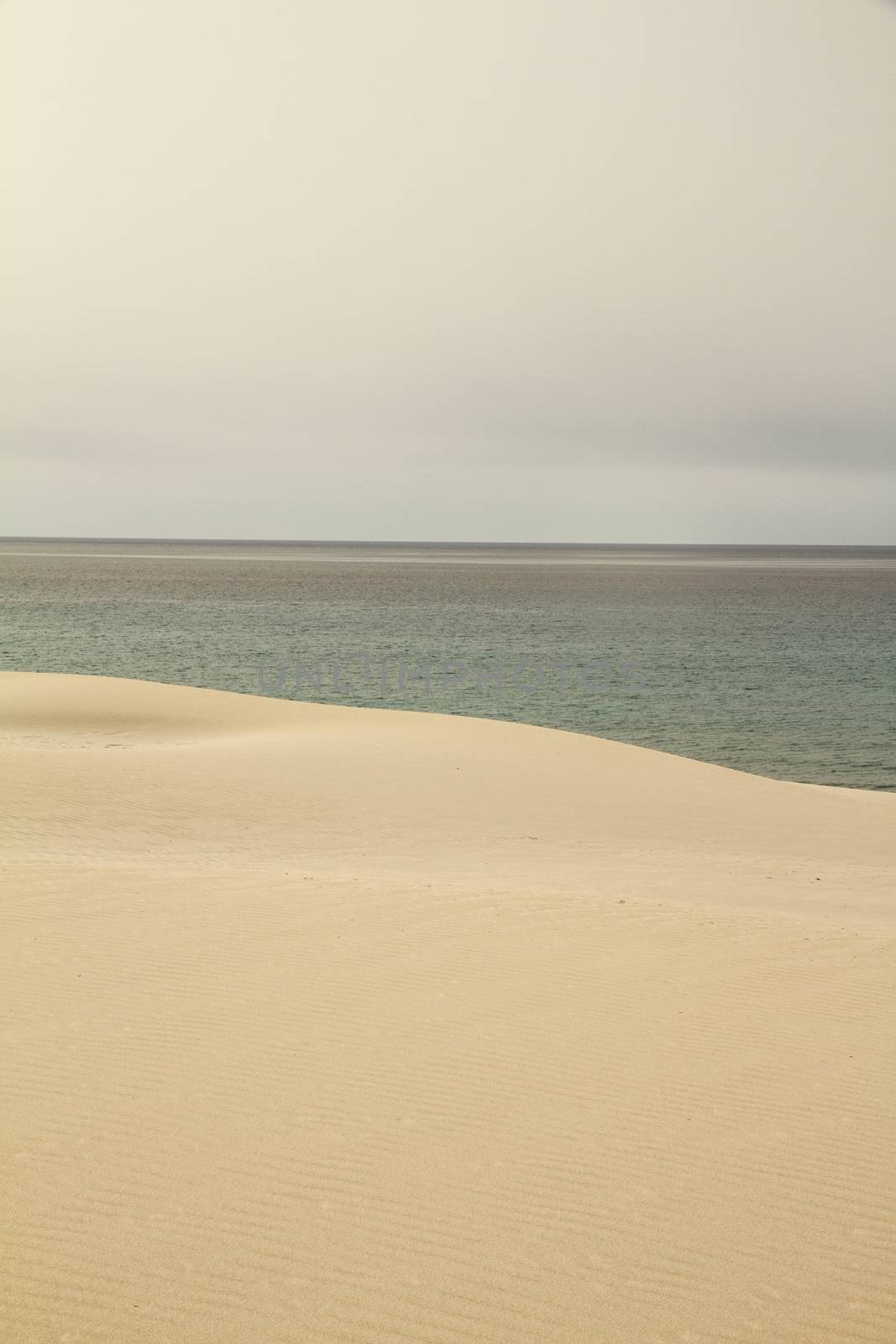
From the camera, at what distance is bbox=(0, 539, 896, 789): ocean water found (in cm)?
3081

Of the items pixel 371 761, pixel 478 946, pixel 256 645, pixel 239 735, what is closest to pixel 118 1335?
pixel 478 946

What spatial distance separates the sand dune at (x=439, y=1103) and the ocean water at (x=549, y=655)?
1700cm

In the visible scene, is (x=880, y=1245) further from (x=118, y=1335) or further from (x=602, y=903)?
(x=602, y=903)

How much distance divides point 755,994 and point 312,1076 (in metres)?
3.30

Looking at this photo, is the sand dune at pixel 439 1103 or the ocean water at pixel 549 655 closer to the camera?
the sand dune at pixel 439 1103

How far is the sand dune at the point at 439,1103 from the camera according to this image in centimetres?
413

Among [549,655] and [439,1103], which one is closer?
[439,1103]

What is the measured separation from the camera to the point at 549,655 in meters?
50.2

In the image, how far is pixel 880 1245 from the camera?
454 centimetres

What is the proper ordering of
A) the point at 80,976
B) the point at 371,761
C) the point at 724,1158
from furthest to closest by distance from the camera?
the point at 371,761, the point at 80,976, the point at 724,1158

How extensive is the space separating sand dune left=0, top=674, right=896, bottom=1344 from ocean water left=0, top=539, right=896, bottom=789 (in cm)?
1700

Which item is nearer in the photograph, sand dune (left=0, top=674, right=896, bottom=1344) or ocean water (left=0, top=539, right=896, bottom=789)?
sand dune (left=0, top=674, right=896, bottom=1344)

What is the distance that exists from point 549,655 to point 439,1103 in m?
45.0

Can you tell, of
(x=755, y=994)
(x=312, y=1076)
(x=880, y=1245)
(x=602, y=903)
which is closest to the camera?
(x=880, y=1245)
